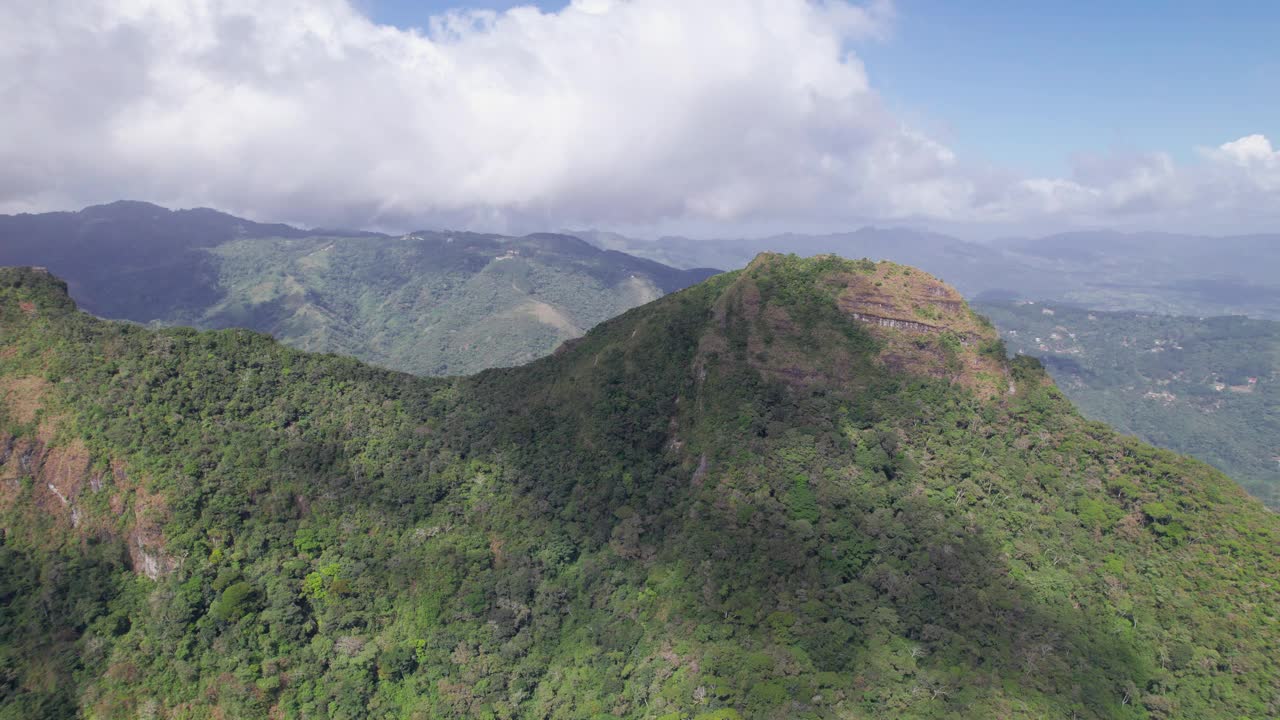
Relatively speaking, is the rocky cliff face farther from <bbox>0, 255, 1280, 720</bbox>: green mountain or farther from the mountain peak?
the mountain peak

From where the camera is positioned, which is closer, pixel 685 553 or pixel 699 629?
pixel 699 629

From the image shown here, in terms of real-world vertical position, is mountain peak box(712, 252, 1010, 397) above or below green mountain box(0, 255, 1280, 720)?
above

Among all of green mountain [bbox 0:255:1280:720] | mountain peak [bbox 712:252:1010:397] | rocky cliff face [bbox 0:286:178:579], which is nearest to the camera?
green mountain [bbox 0:255:1280:720]

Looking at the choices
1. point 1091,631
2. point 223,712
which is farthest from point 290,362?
point 1091,631

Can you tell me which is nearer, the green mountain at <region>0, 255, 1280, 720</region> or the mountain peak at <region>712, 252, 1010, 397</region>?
the green mountain at <region>0, 255, 1280, 720</region>

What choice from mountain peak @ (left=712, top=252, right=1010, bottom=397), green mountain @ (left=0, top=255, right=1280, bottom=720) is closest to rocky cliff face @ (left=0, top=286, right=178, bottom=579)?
green mountain @ (left=0, top=255, right=1280, bottom=720)

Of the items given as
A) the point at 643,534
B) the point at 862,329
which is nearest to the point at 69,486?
the point at 643,534

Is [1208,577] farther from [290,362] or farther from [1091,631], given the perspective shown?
[290,362]

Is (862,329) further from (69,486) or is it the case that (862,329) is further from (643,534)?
(69,486)

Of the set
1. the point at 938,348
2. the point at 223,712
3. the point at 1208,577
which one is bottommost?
the point at 223,712
